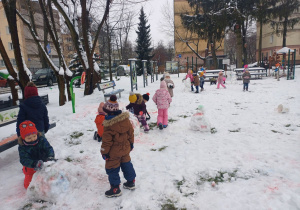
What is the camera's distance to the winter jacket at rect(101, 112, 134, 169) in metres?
3.12

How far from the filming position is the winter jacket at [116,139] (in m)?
3.12

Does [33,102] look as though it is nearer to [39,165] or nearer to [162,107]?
[39,165]

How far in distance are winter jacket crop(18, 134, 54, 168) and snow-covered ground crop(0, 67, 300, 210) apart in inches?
9.1

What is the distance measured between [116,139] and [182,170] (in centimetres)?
152

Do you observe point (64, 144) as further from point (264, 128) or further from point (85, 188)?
point (264, 128)

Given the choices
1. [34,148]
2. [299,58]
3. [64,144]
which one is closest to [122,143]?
[34,148]

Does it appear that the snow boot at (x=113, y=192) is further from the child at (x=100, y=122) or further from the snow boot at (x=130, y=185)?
the child at (x=100, y=122)

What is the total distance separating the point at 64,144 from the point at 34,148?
2091mm

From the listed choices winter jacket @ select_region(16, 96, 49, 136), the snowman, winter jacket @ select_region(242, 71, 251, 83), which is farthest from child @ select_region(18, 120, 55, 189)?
winter jacket @ select_region(242, 71, 251, 83)

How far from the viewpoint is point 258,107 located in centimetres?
840

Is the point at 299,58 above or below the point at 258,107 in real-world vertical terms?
above

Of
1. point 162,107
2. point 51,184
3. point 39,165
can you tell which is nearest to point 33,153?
point 39,165

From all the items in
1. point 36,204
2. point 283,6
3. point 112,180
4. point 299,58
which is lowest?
point 36,204

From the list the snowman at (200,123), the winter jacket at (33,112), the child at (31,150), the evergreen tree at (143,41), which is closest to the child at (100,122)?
the winter jacket at (33,112)
